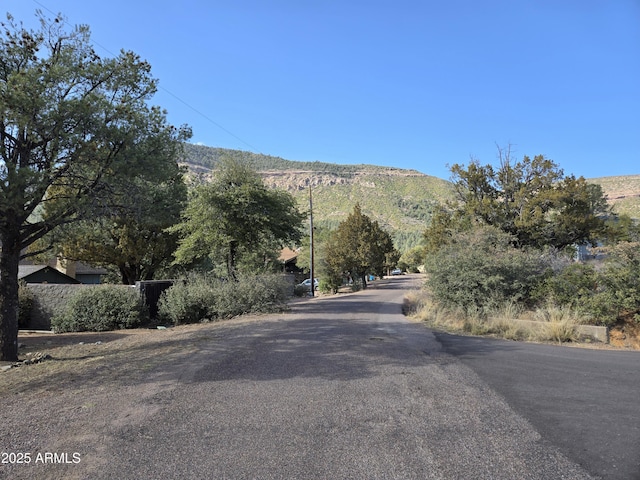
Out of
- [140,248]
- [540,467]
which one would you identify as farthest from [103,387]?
[140,248]

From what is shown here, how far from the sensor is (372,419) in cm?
505

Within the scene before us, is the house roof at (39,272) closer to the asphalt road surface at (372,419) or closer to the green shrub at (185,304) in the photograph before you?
the green shrub at (185,304)

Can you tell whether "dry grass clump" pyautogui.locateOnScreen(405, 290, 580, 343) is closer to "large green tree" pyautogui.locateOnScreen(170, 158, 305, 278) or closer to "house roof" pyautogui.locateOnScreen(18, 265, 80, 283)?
"large green tree" pyautogui.locateOnScreen(170, 158, 305, 278)

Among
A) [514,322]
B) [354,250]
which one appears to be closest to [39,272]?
[514,322]

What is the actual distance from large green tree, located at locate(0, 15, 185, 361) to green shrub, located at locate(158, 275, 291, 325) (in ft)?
22.1

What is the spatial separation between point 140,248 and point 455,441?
25.4 metres

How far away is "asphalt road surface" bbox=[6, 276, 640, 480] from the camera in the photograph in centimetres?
386

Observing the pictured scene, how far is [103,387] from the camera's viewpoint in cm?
640

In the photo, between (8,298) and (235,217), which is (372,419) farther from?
(235,217)

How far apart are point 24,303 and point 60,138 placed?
40.4 feet

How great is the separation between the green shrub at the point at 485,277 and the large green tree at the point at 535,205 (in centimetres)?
857

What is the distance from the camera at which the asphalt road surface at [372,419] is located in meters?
3.86

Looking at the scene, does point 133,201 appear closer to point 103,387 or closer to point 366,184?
point 103,387

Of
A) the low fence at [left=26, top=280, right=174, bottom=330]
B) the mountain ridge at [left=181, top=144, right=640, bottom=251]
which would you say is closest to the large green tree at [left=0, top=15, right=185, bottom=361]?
the low fence at [left=26, top=280, right=174, bottom=330]
